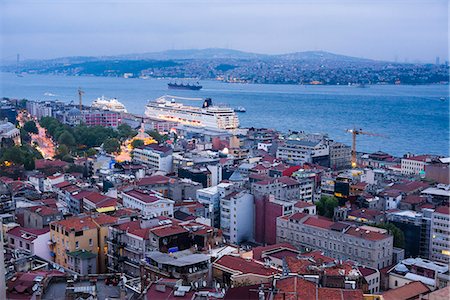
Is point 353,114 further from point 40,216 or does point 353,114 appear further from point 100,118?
point 40,216

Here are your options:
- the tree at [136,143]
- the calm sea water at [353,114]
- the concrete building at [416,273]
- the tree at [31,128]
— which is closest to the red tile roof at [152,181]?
the concrete building at [416,273]

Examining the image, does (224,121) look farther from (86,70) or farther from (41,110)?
(86,70)

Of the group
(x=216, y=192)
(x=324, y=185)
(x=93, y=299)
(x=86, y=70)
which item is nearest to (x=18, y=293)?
(x=93, y=299)

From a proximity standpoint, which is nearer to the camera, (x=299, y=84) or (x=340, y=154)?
(x=340, y=154)

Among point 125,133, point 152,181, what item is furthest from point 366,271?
point 125,133

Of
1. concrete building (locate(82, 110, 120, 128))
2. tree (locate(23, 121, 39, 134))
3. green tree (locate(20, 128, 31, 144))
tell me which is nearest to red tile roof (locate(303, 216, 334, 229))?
green tree (locate(20, 128, 31, 144))

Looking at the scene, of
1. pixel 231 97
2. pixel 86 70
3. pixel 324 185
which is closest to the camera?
pixel 324 185

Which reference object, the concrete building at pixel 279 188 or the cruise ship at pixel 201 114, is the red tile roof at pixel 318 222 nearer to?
the concrete building at pixel 279 188
